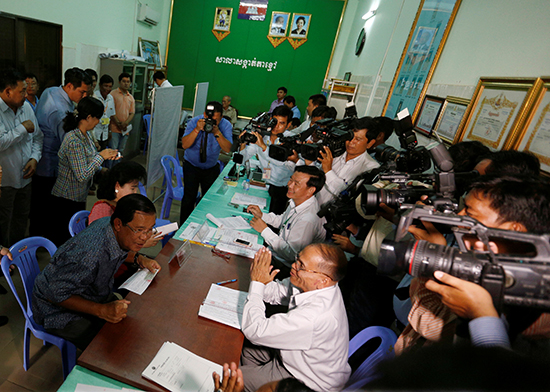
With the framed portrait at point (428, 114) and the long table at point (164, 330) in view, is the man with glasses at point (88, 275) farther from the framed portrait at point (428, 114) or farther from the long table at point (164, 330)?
the framed portrait at point (428, 114)

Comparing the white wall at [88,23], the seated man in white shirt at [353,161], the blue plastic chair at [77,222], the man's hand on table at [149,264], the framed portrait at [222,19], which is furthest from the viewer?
the framed portrait at [222,19]

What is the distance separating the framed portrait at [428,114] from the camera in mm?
2557

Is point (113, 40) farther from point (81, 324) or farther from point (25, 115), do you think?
point (81, 324)

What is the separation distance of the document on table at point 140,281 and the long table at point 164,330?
2 centimetres

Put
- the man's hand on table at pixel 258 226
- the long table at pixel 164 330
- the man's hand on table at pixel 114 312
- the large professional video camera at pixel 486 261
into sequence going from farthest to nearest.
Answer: the man's hand on table at pixel 258 226
the man's hand on table at pixel 114 312
the long table at pixel 164 330
the large professional video camera at pixel 486 261

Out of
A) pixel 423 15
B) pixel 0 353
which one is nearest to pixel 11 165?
pixel 0 353

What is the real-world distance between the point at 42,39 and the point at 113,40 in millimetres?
1873

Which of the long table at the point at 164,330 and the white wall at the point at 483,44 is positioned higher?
the white wall at the point at 483,44

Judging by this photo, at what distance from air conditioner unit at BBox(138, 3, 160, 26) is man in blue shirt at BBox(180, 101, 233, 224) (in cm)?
449

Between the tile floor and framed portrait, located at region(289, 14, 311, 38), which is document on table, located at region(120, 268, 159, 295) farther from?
framed portrait, located at region(289, 14, 311, 38)

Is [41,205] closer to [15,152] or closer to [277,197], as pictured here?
[15,152]

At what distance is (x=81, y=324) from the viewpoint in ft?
4.86

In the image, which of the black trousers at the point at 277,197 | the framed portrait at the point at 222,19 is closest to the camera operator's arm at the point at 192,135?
the black trousers at the point at 277,197

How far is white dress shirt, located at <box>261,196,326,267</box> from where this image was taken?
2186 millimetres
